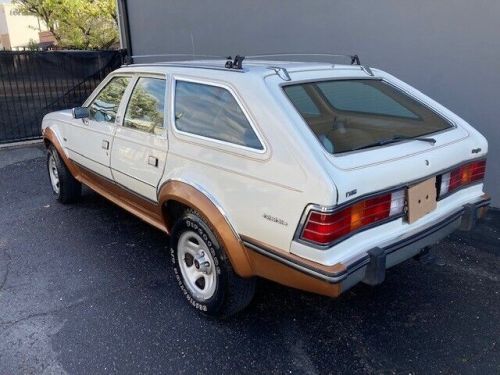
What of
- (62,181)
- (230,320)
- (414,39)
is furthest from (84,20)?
(230,320)

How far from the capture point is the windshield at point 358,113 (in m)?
2.54

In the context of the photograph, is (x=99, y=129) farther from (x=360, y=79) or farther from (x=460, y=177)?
(x=460, y=177)

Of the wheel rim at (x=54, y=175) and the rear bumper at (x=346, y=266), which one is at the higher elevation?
the rear bumper at (x=346, y=266)

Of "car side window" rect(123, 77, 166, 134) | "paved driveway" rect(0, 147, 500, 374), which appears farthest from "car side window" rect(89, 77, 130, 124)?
"paved driveway" rect(0, 147, 500, 374)

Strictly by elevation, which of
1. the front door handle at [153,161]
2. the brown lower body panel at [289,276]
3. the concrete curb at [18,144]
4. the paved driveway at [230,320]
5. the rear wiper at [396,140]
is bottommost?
the paved driveway at [230,320]

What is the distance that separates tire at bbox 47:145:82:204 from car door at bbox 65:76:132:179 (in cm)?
49

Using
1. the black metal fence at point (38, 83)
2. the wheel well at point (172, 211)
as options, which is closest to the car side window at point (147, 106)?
the wheel well at point (172, 211)

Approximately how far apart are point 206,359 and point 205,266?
22.3 inches

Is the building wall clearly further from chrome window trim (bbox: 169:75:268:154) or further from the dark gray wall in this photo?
chrome window trim (bbox: 169:75:268:154)

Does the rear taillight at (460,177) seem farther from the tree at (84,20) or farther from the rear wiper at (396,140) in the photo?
the tree at (84,20)

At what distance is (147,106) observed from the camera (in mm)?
3281

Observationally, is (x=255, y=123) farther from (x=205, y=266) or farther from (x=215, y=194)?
(x=205, y=266)

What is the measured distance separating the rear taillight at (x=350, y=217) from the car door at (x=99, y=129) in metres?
2.16

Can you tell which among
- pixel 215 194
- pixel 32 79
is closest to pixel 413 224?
pixel 215 194
